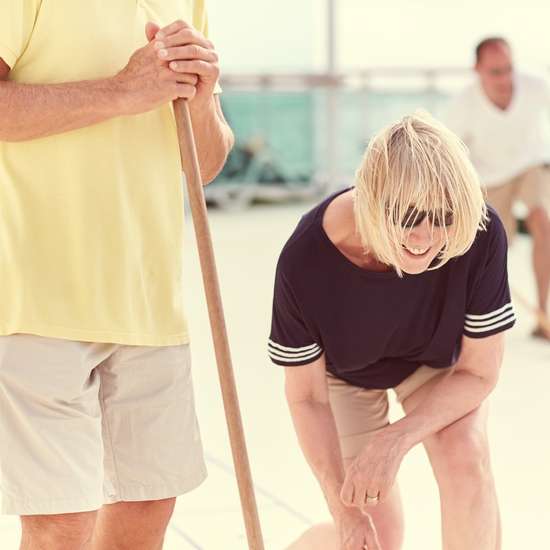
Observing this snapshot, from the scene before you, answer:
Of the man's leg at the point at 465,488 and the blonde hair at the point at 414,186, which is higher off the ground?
the blonde hair at the point at 414,186

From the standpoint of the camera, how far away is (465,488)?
2.20 m

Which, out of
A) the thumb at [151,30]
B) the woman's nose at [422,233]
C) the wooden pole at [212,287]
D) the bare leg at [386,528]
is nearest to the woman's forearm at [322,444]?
the bare leg at [386,528]

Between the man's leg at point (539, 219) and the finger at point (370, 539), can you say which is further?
the man's leg at point (539, 219)

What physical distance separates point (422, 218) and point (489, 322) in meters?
0.35

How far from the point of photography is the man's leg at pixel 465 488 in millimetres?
2201

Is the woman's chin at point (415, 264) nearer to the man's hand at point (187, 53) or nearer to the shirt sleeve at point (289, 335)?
the shirt sleeve at point (289, 335)

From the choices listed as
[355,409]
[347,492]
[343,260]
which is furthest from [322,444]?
[343,260]

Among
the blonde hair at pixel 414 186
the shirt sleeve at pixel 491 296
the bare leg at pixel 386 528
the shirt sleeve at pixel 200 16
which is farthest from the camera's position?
the bare leg at pixel 386 528

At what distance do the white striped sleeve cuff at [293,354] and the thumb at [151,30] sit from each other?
0.66m

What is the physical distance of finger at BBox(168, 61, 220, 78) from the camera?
1.86m

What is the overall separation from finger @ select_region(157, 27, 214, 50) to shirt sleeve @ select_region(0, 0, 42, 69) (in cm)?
20

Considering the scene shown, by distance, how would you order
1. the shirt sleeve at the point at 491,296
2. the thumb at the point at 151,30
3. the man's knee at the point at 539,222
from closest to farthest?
the thumb at the point at 151,30
the shirt sleeve at the point at 491,296
the man's knee at the point at 539,222

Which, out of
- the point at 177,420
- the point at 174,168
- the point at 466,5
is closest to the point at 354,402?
the point at 177,420

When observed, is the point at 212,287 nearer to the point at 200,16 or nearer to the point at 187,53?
the point at 187,53
